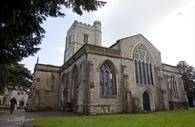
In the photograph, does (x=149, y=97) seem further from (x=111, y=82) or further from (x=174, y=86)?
(x=174, y=86)

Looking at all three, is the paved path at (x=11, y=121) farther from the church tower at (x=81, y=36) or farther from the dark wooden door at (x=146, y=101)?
the church tower at (x=81, y=36)

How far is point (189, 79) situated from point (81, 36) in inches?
1244

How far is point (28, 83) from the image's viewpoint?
33.0 metres

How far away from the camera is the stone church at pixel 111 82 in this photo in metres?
20.2

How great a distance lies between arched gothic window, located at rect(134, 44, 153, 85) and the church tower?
2130 cm

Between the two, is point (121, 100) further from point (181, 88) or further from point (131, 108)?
point (181, 88)

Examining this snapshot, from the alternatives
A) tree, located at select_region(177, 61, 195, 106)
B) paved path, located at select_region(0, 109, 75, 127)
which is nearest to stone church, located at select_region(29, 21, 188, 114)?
paved path, located at select_region(0, 109, 75, 127)

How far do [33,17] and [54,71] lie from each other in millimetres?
26539

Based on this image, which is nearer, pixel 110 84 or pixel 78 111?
pixel 78 111

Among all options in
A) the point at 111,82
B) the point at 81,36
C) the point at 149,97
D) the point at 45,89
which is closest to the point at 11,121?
the point at 111,82

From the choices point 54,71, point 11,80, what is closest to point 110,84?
point 54,71

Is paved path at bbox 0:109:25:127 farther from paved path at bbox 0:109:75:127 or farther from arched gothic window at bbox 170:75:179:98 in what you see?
arched gothic window at bbox 170:75:179:98

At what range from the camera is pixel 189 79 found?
1810 inches

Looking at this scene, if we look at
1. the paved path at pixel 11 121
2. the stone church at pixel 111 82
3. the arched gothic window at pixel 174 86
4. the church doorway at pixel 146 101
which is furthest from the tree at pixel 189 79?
the paved path at pixel 11 121
